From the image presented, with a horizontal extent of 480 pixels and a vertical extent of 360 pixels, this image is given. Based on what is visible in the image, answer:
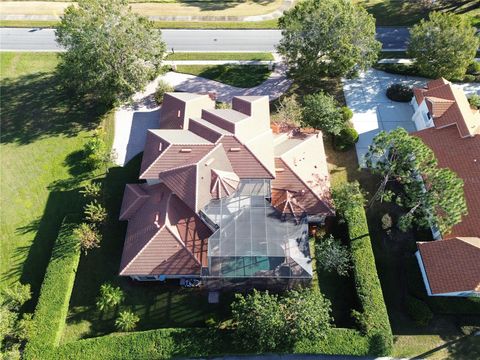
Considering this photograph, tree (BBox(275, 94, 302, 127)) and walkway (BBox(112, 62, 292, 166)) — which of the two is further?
walkway (BBox(112, 62, 292, 166))

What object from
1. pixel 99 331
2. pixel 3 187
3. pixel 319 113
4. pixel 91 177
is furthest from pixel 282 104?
pixel 3 187

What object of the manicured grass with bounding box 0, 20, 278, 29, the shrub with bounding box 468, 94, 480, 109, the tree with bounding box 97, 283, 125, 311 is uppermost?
the manicured grass with bounding box 0, 20, 278, 29

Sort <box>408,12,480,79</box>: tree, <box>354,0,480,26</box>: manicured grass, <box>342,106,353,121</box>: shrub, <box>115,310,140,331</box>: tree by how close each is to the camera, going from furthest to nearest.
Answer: <box>354,0,480,26</box>: manicured grass → <box>342,106,353,121</box>: shrub → <box>408,12,480,79</box>: tree → <box>115,310,140,331</box>: tree

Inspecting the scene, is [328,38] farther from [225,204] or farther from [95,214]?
[95,214]

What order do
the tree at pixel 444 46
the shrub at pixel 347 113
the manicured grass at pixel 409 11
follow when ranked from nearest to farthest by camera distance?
the tree at pixel 444 46 → the shrub at pixel 347 113 → the manicured grass at pixel 409 11

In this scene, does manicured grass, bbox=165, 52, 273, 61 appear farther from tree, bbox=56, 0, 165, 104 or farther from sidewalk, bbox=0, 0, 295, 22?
sidewalk, bbox=0, 0, 295, 22

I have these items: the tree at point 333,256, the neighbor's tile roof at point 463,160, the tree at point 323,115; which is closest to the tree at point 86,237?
the tree at point 333,256

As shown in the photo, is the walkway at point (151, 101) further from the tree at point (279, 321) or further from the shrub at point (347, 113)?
the tree at point (279, 321)

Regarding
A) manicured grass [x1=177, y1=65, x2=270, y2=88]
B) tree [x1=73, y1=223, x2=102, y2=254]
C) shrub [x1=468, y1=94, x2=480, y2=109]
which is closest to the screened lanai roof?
tree [x1=73, y1=223, x2=102, y2=254]
